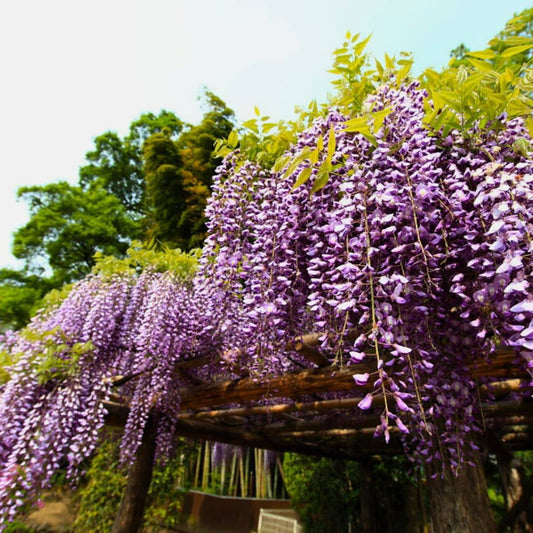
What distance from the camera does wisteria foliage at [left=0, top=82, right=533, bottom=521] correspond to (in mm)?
1112

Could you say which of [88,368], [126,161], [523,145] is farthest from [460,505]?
[126,161]

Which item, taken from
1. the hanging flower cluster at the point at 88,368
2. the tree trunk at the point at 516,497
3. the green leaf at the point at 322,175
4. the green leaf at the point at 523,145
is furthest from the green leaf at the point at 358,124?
the tree trunk at the point at 516,497

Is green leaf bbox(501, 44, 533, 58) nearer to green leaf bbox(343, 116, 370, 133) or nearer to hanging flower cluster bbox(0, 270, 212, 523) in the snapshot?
green leaf bbox(343, 116, 370, 133)

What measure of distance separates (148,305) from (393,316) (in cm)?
244

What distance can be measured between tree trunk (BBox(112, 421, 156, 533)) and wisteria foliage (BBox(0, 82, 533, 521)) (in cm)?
143

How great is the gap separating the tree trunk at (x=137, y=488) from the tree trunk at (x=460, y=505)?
116 inches

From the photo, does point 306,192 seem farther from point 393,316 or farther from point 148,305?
point 148,305

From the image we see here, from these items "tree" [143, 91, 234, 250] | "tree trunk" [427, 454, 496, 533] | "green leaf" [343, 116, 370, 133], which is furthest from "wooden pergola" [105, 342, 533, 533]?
"tree" [143, 91, 234, 250]

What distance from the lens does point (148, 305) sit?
318cm

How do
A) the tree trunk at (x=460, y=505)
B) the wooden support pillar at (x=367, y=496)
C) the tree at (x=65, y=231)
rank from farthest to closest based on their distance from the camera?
1. the tree at (x=65, y=231)
2. the wooden support pillar at (x=367, y=496)
3. the tree trunk at (x=460, y=505)

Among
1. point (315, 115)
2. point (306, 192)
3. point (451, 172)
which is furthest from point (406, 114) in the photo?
point (315, 115)

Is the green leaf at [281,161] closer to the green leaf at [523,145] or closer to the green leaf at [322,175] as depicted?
the green leaf at [322,175]

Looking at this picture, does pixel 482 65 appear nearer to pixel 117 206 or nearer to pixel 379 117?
pixel 379 117

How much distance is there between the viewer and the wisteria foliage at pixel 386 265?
111 cm
